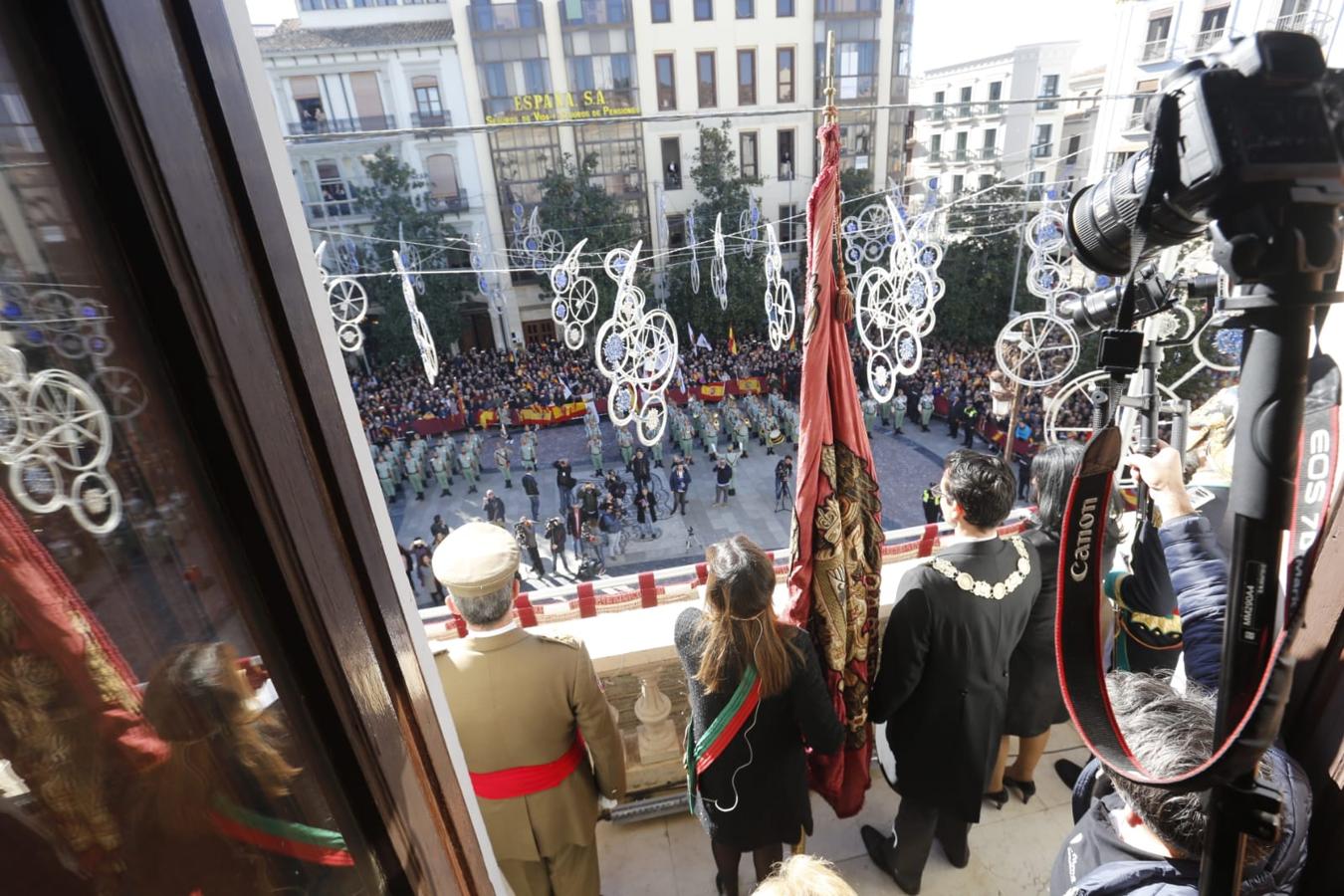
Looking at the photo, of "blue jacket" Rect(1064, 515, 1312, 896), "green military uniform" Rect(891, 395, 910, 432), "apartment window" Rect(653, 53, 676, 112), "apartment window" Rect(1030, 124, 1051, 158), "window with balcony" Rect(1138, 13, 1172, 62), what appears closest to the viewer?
"blue jacket" Rect(1064, 515, 1312, 896)

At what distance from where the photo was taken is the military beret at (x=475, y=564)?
1.66m

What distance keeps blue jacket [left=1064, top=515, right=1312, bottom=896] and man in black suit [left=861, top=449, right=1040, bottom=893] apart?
604mm

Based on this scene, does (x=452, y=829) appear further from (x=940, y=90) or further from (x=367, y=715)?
(x=940, y=90)

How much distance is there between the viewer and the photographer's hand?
1323 mm

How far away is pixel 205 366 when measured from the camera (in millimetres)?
600

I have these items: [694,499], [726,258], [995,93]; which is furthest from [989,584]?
[995,93]

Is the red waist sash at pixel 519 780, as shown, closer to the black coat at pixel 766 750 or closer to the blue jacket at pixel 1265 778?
the black coat at pixel 766 750

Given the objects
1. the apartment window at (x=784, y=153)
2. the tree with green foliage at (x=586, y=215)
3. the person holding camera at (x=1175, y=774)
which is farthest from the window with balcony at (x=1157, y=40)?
the person holding camera at (x=1175, y=774)

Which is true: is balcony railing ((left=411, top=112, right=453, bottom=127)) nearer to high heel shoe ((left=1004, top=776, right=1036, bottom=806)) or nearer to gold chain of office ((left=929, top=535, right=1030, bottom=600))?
gold chain of office ((left=929, top=535, right=1030, bottom=600))

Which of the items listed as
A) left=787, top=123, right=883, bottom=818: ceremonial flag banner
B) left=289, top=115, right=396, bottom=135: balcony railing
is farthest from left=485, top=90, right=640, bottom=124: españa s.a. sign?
left=787, top=123, right=883, bottom=818: ceremonial flag banner

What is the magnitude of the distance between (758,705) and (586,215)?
1564 centimetres

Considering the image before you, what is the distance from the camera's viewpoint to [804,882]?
121 centimetres

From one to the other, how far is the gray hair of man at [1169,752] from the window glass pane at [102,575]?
1352 mm

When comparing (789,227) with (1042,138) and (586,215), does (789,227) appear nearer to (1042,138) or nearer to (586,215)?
(586,215)
